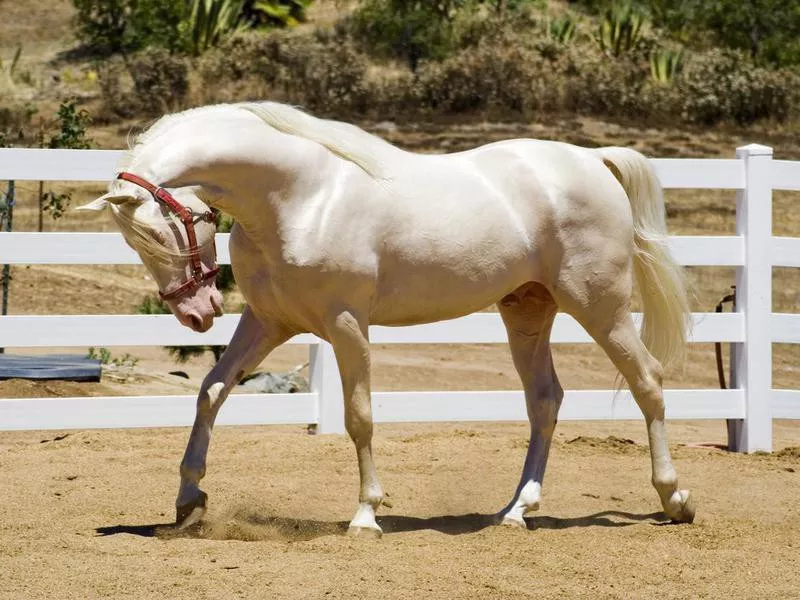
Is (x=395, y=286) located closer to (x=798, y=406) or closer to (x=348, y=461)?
(x=348, y=461)

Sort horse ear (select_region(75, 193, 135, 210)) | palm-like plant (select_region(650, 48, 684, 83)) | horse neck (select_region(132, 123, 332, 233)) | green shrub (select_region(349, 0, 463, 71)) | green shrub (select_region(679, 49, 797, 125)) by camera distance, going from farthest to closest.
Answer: green shrub (select_region(349, 0, 463, 71)) → palm-like plant (select_region(650, 48, 684, 83)) → green shrub (select_region(679, 49, 797, 125)) → horse neck (select_region(132, 123, 332, 233)) → horse ear (select_region(75, 193, 135, 210))

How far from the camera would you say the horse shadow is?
480cm

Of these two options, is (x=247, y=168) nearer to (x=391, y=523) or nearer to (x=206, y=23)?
(x=391, y=523)

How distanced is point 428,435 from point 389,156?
2.57m

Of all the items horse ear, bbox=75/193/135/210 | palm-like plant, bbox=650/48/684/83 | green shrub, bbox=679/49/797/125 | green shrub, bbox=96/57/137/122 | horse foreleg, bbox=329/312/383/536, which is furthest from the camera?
palm-like plant, bbox=650/48/684/83

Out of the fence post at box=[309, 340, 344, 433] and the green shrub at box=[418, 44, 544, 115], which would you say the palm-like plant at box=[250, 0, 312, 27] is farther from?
the fence post at box=[309, 340, 344, 433]

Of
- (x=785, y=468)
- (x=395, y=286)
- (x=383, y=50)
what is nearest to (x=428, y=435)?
(x=785, y=468)

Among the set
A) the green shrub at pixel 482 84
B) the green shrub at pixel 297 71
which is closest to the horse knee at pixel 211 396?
the green shrub at pixel 297 71

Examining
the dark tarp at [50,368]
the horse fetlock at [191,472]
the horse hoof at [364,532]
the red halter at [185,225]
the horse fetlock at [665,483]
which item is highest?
the red halter at [185,225]

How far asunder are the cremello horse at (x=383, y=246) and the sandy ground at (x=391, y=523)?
32 centimetres

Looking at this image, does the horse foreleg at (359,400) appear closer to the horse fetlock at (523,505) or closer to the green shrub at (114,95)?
the horse fetlock at (523,505)

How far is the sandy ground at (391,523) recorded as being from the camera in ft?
13.0

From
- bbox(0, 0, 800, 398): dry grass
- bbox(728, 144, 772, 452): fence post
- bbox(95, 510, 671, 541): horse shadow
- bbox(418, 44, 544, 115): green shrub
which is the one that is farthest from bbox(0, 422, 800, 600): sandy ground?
bbox(418, 44, 544, 115): green shrub

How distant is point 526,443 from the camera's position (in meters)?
6.85
